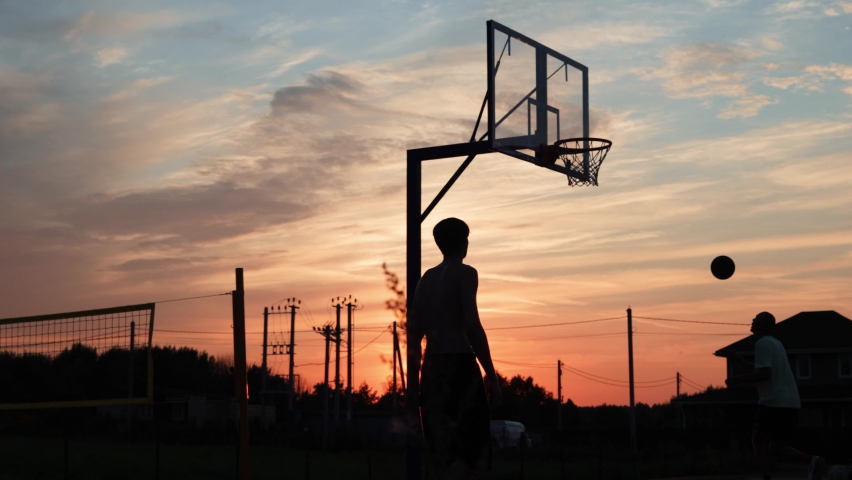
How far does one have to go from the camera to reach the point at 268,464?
1357 inches

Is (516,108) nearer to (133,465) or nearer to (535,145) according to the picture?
(535,145)

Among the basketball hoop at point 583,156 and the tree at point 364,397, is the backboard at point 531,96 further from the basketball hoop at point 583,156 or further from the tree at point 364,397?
the tree at point 364,397

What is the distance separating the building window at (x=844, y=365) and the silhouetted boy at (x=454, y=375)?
48.6 metres

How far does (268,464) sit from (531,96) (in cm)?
2332

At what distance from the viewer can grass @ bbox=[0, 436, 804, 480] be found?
24594mm

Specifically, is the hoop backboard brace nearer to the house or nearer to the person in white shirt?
the person in white shirt

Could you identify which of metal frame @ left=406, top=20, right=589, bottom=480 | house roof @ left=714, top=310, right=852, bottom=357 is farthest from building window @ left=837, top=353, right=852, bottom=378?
metal frame @ left=406, top=20, right=589, bottom=480

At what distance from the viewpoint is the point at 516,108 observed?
1418 cm

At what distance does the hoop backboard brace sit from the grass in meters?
7.06

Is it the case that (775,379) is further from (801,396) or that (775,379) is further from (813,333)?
(813,333)

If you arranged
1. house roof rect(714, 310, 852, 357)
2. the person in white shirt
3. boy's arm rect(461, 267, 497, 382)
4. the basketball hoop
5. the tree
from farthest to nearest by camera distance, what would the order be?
1. the tree
2. house roof rect(714, 310, 852, 357)
3. the basketball hoop
4. the person in white shirt
5. boy's arm rect(461, 267, 497, 382)

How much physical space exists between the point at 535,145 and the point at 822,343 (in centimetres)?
4050

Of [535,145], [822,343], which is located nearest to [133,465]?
[535,145]

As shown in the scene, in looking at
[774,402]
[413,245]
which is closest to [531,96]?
[413,245]
